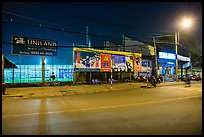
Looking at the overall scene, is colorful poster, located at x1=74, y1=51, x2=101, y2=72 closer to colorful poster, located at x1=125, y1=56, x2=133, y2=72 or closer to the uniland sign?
the uniland sign

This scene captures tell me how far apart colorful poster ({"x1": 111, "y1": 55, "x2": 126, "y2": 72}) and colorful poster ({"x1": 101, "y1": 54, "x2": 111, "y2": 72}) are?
818 millimetres

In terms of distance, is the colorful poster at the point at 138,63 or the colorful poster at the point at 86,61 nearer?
the colorful poster at the point at 86,61

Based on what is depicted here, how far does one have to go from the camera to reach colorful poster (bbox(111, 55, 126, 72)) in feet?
97.9

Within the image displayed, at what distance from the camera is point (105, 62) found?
28641 millimetres

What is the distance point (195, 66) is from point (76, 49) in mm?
39166

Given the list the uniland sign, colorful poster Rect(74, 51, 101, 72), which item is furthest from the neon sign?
the uniland sign

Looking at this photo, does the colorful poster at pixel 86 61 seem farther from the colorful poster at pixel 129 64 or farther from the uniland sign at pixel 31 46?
the colorful poster at pixel 129 64

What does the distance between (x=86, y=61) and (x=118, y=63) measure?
19.1 feet

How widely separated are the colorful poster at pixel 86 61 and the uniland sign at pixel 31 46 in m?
3.43

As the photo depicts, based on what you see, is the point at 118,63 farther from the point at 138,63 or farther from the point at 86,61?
the point at 86,61

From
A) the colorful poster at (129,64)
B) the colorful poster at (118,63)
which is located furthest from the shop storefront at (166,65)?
the colorful poster at (118,63)

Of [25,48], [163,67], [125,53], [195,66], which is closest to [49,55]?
[25,48]

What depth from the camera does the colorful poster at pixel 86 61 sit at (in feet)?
83.9

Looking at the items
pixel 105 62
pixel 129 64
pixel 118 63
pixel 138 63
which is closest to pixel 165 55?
pixel 138 63
